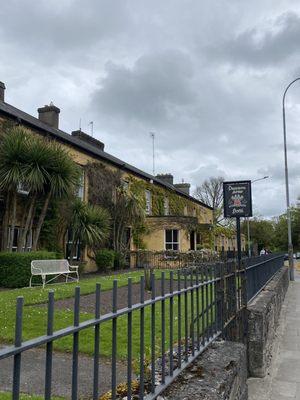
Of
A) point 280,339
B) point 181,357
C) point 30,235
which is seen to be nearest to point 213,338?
point 181,357

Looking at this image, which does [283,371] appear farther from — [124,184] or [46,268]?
[124,184]

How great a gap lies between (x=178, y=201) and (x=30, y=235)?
1874 cm

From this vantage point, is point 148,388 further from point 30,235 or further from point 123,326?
point 30,235

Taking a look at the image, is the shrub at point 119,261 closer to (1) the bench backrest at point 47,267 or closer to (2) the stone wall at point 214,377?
(1) the bench backrest at point 47,267

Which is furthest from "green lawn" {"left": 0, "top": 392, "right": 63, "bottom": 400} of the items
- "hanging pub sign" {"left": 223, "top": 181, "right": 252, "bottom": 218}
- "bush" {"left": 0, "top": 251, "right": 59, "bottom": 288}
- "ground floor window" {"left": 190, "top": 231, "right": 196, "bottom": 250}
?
"ground floor window" {"left": 190, "top": 231, "right": 196, "bottom": 250}

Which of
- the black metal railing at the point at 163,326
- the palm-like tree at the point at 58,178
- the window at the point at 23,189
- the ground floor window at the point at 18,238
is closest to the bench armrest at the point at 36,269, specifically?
the ground floor window at the point at 18,238

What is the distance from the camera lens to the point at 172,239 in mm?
27766

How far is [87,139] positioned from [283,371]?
925 inches

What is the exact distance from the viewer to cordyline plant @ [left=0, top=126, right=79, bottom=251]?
1468 cm

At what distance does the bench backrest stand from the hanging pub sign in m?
7.87

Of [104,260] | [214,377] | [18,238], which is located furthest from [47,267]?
[214,377]

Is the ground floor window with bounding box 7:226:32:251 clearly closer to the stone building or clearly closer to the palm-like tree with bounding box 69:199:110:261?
the palm-like tree with bounding box 69:199:110:261

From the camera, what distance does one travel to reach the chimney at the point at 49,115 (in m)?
23.8

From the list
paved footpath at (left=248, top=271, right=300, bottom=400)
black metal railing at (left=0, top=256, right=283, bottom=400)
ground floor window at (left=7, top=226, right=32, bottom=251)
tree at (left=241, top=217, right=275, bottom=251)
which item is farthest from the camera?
tree at (left=241, top=217, right=275, bottom=251)
